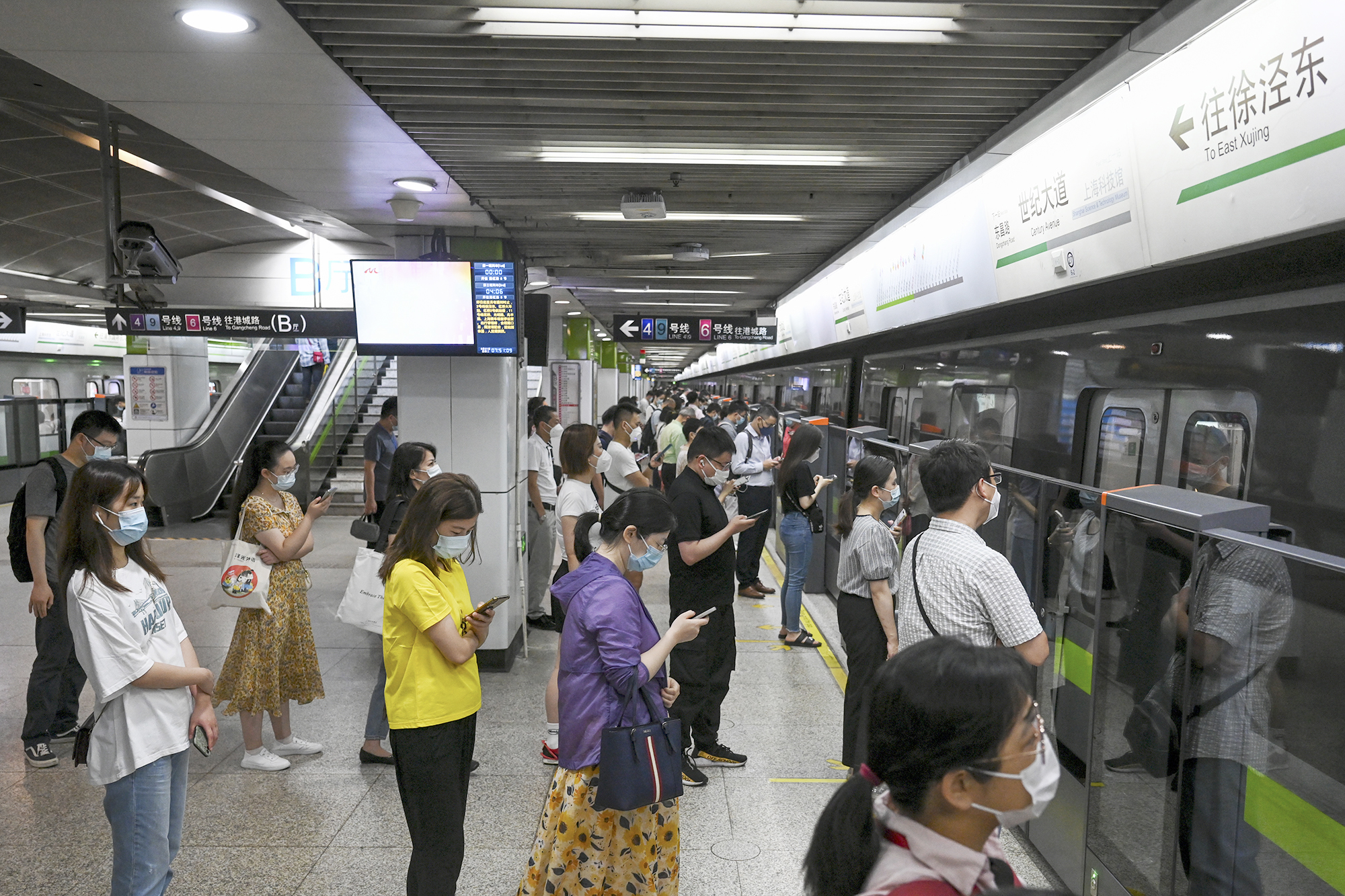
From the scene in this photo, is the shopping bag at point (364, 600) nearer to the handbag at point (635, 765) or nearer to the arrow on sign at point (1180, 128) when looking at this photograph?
the handbag at point (635, 765)

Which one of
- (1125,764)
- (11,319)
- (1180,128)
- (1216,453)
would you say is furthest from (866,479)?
(11,319)

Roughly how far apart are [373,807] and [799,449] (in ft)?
11.8

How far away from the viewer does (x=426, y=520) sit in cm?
281

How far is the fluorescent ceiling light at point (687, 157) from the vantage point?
4.48 metres

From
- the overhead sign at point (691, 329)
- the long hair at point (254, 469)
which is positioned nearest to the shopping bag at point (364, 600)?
the long hair at point (254, 469)

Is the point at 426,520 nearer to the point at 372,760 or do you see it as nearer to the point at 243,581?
the point at 243,581

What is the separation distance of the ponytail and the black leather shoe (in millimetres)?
3875

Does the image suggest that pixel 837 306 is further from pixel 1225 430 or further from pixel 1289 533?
pixel 1289 533

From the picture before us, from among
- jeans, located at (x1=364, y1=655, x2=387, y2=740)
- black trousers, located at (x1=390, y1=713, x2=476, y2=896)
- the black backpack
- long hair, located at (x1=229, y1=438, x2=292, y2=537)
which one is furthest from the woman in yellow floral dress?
black trousers, located at (x1=390, y1=713, x2=476, y2=896)

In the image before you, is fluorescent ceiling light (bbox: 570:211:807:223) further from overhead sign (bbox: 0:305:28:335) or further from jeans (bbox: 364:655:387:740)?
overhead sign (bbox: 0:305:28:335)

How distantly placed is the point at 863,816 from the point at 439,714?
1.83m

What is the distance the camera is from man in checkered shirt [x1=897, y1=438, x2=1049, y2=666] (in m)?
2.72

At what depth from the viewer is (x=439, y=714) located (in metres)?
2.75

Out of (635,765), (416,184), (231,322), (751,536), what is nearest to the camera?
(635,765)
